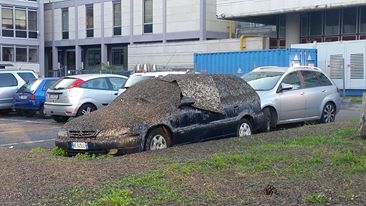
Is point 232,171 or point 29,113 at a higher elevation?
point 232,171

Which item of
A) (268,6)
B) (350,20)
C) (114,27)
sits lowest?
(350,20)

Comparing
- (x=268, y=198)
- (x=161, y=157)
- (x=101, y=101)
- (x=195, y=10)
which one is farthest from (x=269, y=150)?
(x=195, y=10)

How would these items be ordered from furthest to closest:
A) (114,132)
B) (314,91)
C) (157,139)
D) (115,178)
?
(314,91) → (157,139) → (114,132) → (115,178)

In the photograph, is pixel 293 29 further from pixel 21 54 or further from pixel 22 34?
pixel 21 54

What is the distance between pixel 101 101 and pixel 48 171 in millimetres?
9451

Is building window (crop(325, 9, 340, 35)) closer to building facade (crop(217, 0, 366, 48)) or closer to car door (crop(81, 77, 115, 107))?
building facade (crop(217, 0, 366, 48))

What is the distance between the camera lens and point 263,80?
13.9 m

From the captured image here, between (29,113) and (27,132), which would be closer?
(27,132)

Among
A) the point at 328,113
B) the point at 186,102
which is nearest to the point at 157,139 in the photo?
the point at 186,102

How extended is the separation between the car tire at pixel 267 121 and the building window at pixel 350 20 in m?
22.2

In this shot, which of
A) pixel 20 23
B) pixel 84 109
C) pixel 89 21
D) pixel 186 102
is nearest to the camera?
pixel 186 102

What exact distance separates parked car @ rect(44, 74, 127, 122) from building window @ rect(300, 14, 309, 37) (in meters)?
21.6

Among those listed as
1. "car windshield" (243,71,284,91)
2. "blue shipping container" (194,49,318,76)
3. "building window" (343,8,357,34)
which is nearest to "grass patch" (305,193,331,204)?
"car windshield" (243,71,284,91)

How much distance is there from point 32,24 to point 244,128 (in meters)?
40.2
